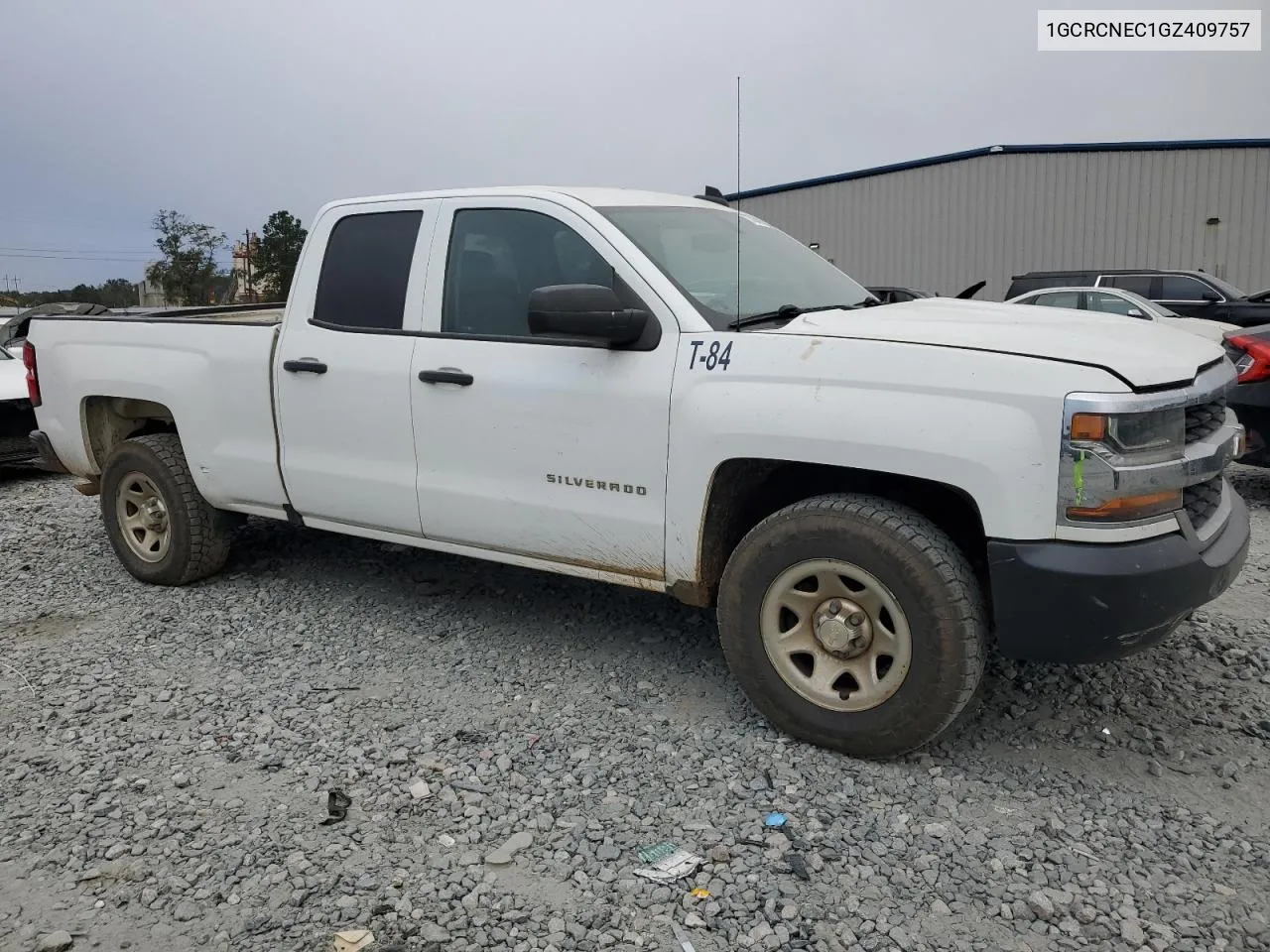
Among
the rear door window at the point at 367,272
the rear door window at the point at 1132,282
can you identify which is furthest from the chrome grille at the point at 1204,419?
the rear door window at the point at 1132,282

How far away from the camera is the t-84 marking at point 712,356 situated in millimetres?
3369

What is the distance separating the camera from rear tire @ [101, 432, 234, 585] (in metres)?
5.15

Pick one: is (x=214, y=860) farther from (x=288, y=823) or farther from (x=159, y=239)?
(x=159, y=239)

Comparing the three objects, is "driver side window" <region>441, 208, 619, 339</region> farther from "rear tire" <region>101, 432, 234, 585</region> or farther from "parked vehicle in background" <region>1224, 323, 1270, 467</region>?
"parked vehicle in background" <region>1224, 323, 1270, 467</region>

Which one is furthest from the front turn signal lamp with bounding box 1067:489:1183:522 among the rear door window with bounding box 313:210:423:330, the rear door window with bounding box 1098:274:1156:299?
the rear door window with bounding box 1098:274:1156:299

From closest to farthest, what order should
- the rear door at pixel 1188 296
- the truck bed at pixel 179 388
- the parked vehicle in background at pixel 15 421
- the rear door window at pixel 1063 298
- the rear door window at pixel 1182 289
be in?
the truck bed at pixel 179 388 < the parked vehicle in background at pixel 15 421 < the rear door window at pixel 1063 298 < the rear door at pixel 1188 296 < the rear door window at pixel 1182 289

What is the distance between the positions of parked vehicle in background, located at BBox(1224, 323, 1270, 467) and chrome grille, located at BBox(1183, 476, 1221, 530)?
312cm

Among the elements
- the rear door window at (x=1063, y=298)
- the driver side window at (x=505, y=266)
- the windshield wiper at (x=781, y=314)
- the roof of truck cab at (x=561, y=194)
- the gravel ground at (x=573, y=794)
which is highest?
the roof of truck cab at (x=561, y=194)

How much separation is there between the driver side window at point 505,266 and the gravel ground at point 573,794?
1.42m

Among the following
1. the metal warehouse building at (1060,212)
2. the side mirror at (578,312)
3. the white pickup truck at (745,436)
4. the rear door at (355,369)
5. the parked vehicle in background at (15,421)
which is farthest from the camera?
the metal warehouse building at (1060,212)

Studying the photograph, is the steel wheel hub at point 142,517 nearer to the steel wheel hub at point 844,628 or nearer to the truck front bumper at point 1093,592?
the steel wheel hub at point 844,628

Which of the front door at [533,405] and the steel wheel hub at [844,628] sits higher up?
the front door at [533,405]

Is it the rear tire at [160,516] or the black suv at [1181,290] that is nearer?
the rear tire at [160,516]

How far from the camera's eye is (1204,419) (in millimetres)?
3172
